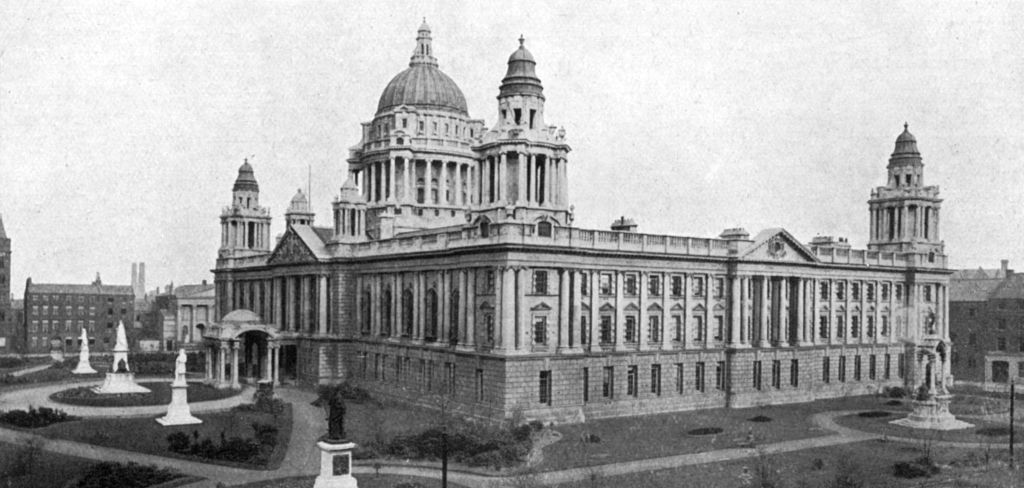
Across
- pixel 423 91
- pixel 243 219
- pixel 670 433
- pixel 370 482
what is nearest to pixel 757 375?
pixel 670 433

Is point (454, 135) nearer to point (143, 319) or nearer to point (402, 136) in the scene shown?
point (402, 136)

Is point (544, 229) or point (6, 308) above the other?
point (544, 229)

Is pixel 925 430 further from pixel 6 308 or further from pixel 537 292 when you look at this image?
pixel 6 308

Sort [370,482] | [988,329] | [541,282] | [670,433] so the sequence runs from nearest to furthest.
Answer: [370,482]
[670,433]
[541,282]
[988,329]

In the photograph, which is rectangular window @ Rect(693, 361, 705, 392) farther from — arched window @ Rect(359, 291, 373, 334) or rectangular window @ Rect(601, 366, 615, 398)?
arched window @ Rect(359, 291, 373, 334)

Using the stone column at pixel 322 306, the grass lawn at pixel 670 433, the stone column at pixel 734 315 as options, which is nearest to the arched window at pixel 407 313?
the stone column at pixel 322 306

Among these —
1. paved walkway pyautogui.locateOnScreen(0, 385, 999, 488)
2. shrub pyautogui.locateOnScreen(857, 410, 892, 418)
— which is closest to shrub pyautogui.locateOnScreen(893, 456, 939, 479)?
paved walkway pyautogui.locateOnScreen(0, 385, 999, 488)

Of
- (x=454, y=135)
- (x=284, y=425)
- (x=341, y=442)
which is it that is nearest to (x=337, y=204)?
(x=454, y=135)

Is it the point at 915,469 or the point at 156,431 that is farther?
the point at 156,431
